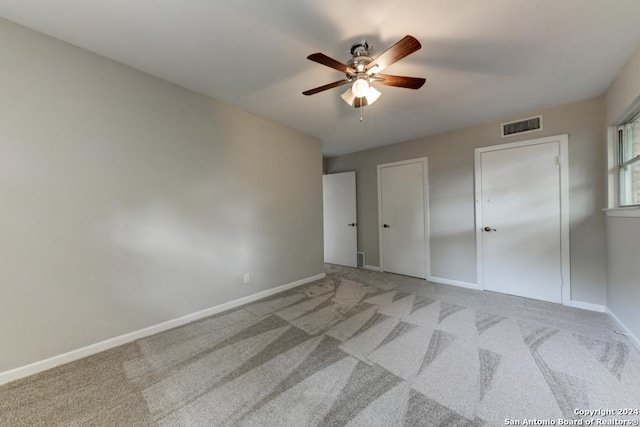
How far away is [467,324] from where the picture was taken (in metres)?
2.45

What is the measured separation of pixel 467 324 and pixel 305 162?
2970 mm

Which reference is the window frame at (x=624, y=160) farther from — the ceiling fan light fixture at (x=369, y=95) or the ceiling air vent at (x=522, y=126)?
the ceiling fan light fixture at (x=369, y=95)

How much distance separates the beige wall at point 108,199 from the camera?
1704mm

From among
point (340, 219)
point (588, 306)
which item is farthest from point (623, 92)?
point (340, 219)

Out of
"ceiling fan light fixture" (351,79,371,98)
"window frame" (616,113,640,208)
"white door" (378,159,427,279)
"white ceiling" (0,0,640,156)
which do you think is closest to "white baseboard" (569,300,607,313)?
"window frame" (616,113,640,208)

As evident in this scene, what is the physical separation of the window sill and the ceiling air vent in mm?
1205

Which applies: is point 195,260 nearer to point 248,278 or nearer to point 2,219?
point 248,278

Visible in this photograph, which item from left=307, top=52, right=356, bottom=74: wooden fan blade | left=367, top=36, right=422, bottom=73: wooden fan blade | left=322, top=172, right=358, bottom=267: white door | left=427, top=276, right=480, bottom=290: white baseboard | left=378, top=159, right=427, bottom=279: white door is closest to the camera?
left=367, top=36, right=422, bottom=73: wooden fan blade

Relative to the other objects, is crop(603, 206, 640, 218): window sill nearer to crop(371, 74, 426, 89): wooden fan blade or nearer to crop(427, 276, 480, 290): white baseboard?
crop(427, 276, 480, 290): white baseboard

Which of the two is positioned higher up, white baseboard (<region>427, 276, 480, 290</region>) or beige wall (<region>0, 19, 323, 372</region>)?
beige wall (<region>0, 19, 323, 372</region>)

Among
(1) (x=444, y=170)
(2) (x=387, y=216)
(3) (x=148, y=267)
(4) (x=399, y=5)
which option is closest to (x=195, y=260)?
(3) (x=148, y=267)

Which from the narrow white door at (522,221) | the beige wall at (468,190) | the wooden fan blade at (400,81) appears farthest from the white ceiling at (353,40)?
the narrow white door at (522,221)

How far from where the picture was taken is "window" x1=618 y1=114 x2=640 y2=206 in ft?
7.35

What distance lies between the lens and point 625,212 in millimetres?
2188
